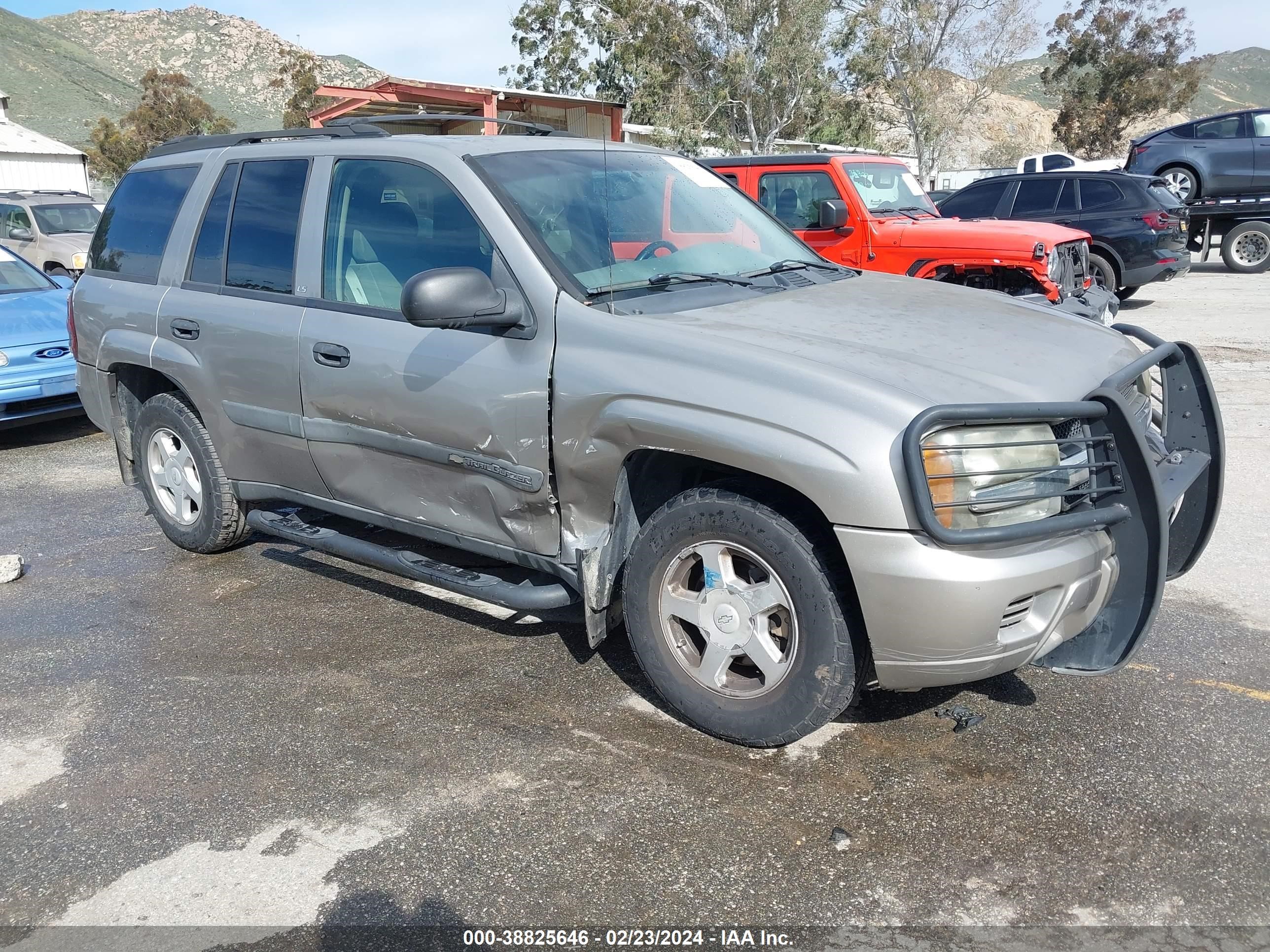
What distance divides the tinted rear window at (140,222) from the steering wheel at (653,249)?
2314mm

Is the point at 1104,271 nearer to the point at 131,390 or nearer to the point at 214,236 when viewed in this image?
the point at 214,236

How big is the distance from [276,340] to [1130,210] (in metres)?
11.8

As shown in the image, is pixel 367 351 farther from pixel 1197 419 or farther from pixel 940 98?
pixel 940 98

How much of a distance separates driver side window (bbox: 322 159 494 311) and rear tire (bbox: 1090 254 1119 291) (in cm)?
1125

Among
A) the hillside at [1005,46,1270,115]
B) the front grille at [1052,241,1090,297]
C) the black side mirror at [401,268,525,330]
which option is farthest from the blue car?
the hillside at [1005,46,1270,115]

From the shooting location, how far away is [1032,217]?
13.6 m

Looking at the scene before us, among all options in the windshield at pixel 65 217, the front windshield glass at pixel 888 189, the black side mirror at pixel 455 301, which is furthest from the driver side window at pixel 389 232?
the windshield at pixel 65 217

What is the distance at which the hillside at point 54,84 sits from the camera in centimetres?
8750

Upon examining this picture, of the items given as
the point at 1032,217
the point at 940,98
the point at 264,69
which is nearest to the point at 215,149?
the point at 1032,217

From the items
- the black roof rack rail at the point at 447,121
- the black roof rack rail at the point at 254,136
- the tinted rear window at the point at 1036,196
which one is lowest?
the tinted rear window at the point at 1036,196

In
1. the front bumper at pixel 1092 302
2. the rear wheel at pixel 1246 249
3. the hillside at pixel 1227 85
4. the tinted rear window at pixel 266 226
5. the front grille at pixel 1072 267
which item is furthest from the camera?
the hillside at pixel 1227 85

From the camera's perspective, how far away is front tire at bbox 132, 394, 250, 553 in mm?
4953

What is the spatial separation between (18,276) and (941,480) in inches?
347

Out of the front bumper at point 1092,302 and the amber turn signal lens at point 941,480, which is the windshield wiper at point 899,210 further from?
the amber turn signal lens at point 941,480
